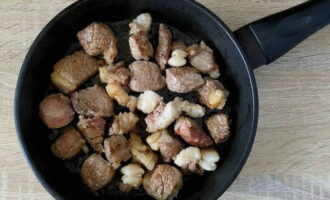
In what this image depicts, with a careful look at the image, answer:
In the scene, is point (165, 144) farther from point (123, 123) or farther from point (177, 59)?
point (177, 59)

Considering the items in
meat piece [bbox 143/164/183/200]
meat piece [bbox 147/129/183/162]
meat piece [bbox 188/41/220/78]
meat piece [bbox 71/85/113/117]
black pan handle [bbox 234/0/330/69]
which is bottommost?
meat piece [bbox 143/164/183/200]

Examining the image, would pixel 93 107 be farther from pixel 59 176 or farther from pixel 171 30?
pixel 171 30

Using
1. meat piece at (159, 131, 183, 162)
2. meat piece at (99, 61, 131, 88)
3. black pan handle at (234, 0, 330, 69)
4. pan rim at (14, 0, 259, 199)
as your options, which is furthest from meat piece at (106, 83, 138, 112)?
black pan handle at (234, 0, 330, 69)

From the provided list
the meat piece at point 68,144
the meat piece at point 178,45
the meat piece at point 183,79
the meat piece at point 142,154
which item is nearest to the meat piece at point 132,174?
the meat piece at point 142,154

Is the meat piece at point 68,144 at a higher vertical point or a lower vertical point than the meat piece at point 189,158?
higher

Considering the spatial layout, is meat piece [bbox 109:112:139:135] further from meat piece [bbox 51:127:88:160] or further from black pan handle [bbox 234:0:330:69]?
black pan handle [bbox 234:0:330:69]

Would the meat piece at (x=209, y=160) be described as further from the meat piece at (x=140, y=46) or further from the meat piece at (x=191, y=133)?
the meat piece at (x=140, y=46)
